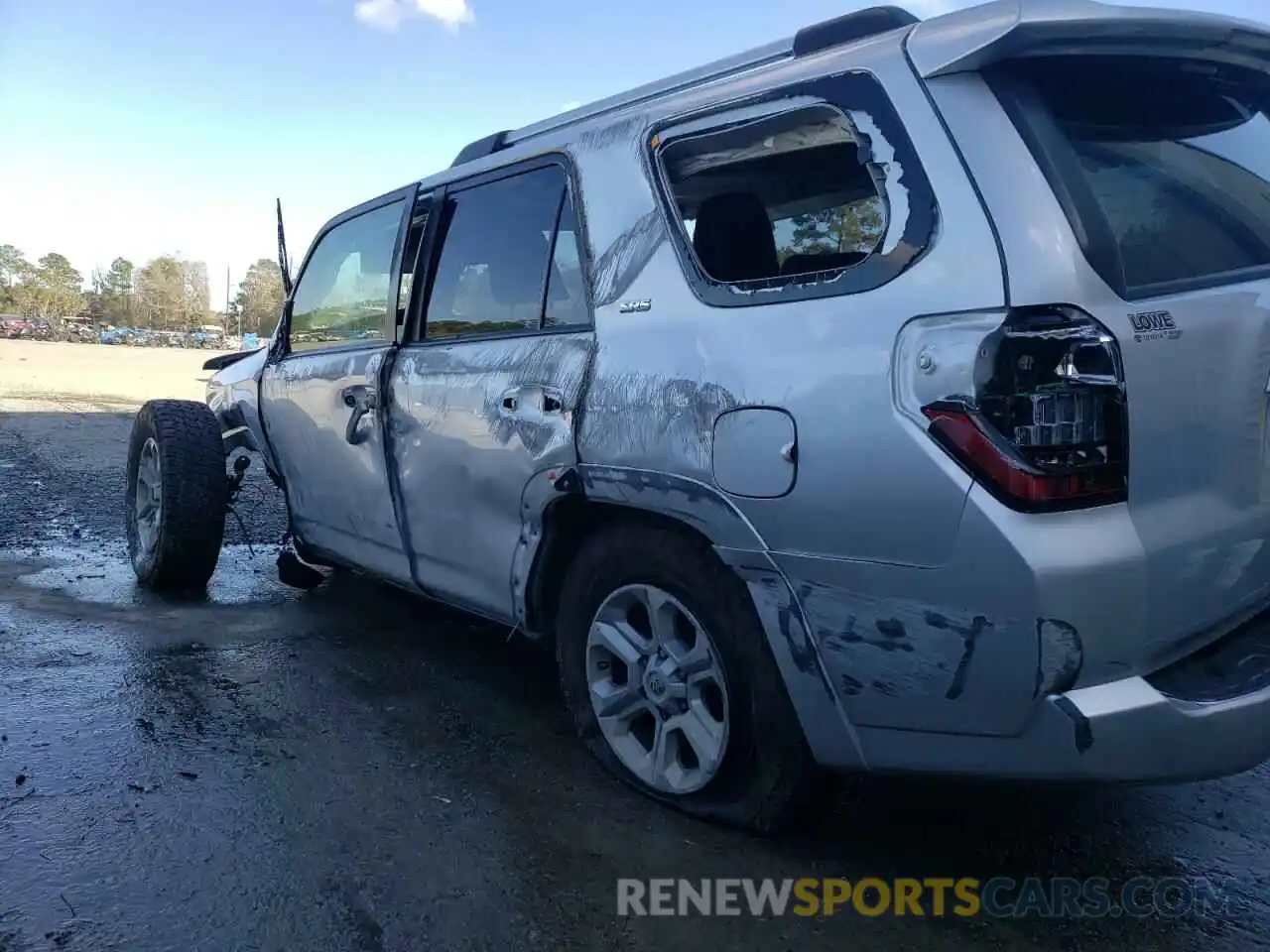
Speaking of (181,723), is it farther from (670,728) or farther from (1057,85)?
(1057,85)

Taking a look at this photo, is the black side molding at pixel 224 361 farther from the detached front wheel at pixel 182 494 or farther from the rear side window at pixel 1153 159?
the rear side window at pixel 1153 159

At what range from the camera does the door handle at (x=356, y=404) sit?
367 centimetres

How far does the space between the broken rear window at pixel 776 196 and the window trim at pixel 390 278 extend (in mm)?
1456

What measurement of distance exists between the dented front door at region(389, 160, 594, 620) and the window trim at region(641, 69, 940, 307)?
373 mm

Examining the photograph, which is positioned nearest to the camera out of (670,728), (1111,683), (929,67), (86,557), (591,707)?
(1111,683)

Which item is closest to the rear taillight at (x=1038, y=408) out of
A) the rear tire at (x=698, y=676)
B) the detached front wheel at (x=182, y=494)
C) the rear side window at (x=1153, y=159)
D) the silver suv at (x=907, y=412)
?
the silver suv at (x=907, y=412)

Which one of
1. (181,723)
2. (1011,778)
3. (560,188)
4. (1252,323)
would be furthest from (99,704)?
(1252,323)

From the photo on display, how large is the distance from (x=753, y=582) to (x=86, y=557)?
4777 millimetres

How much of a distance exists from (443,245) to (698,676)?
192 centimetres

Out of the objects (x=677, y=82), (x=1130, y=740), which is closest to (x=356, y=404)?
(x=677, y=82)

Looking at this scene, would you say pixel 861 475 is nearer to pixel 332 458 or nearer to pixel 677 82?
pixel 677 82

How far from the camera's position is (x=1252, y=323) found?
2023mm

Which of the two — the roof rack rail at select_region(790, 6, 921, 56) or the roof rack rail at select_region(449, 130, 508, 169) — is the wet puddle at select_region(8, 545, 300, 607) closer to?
the roof rack rail at select_region(449, 130, 508, 169)

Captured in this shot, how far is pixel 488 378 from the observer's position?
3061 mm
